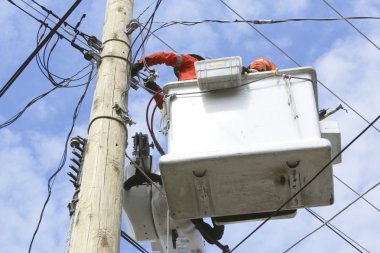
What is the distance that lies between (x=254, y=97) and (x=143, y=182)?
123cm

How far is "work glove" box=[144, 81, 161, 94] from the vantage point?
17.0 ft

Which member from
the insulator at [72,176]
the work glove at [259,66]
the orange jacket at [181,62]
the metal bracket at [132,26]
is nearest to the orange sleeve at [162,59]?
the orange jacket at [181,62]

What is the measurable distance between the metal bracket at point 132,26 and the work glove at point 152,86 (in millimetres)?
489

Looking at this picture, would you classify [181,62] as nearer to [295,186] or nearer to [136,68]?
[136,68]

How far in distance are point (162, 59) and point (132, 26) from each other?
479 mm

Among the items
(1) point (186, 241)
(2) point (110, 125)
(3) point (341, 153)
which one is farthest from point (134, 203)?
(3) point (341, 153)

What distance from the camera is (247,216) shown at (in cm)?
482

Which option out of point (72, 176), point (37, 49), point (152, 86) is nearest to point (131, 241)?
point (72, 176)

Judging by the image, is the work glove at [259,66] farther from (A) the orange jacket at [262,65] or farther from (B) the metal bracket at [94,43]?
(B) the metal bracket at [94,43]

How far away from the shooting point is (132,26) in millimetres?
5422

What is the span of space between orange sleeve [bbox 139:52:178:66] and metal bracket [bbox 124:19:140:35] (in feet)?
1.05

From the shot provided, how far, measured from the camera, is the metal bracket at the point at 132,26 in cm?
541

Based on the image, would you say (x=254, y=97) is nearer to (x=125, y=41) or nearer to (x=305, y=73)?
(x=305, y=73)

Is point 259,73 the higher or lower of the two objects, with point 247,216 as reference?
higher
